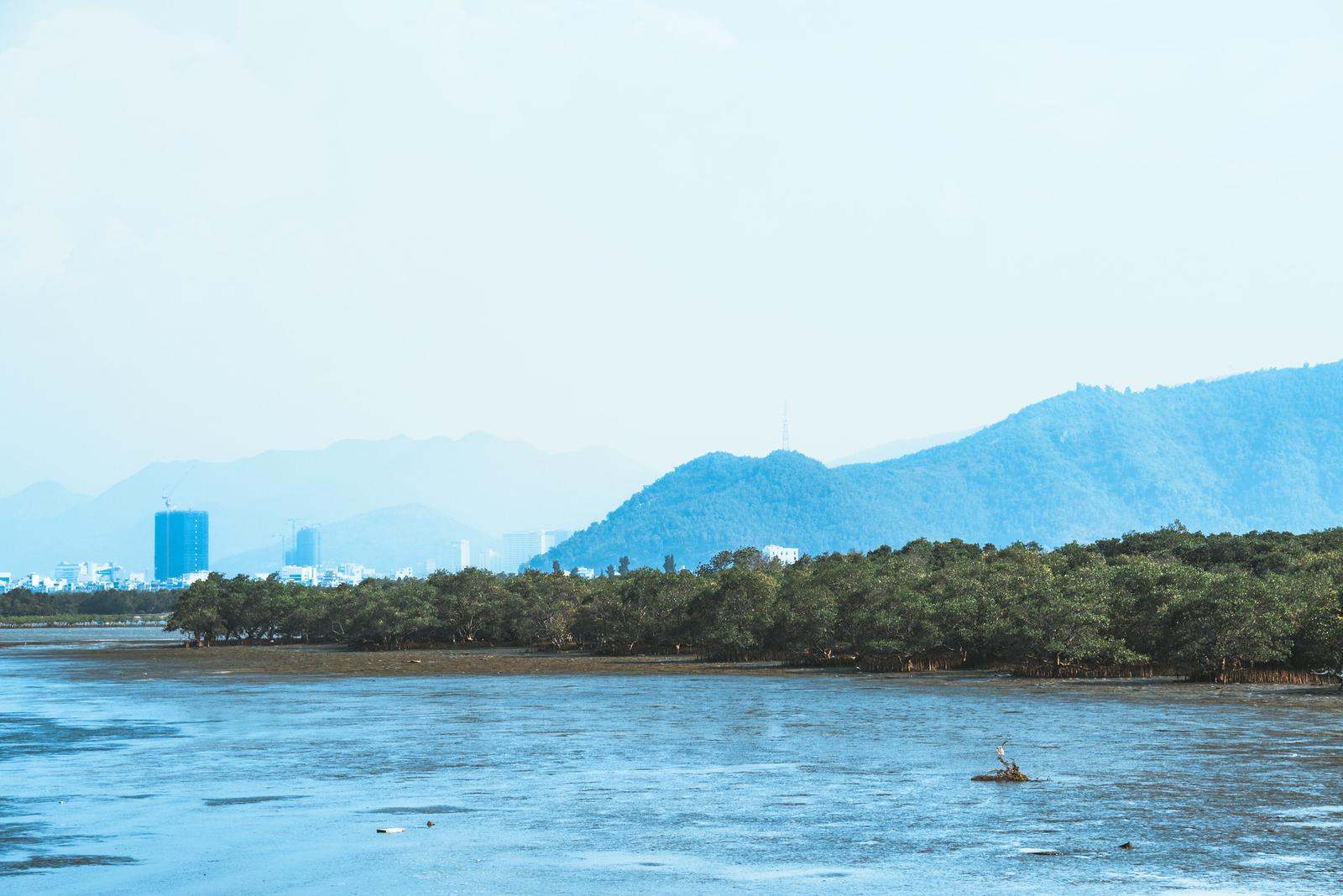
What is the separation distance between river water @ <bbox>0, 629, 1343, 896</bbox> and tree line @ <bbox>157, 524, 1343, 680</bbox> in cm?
684

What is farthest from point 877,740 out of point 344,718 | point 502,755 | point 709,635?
point 709,635

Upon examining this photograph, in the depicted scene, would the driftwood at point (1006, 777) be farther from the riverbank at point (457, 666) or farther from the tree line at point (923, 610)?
the tree line at point (923, 610)

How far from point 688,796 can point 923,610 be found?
50401mm

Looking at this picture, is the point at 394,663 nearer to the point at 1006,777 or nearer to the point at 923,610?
the point at 923,610

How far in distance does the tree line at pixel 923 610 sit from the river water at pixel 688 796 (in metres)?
6.84

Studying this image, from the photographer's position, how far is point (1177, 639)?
7156 centimetres

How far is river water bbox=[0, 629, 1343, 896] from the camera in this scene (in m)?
26.5

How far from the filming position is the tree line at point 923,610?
232 feet

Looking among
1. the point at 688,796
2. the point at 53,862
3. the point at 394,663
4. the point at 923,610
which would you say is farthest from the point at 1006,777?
the point at 394,663

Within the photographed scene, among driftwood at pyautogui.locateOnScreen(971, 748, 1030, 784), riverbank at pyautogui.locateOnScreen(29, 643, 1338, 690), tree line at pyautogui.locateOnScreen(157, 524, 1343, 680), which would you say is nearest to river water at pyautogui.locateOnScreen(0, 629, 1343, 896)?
driftwood at pyautogui.locateOnScreen(971, 748, 1030, 784)

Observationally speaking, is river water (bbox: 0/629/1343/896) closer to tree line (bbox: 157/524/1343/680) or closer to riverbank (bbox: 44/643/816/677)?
tree line (bbox: 157/524/1343/680)

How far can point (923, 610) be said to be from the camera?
278ft

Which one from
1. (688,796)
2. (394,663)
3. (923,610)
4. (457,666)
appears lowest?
(688,796)

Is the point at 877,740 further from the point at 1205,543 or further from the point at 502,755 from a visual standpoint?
the point at 1205,543
